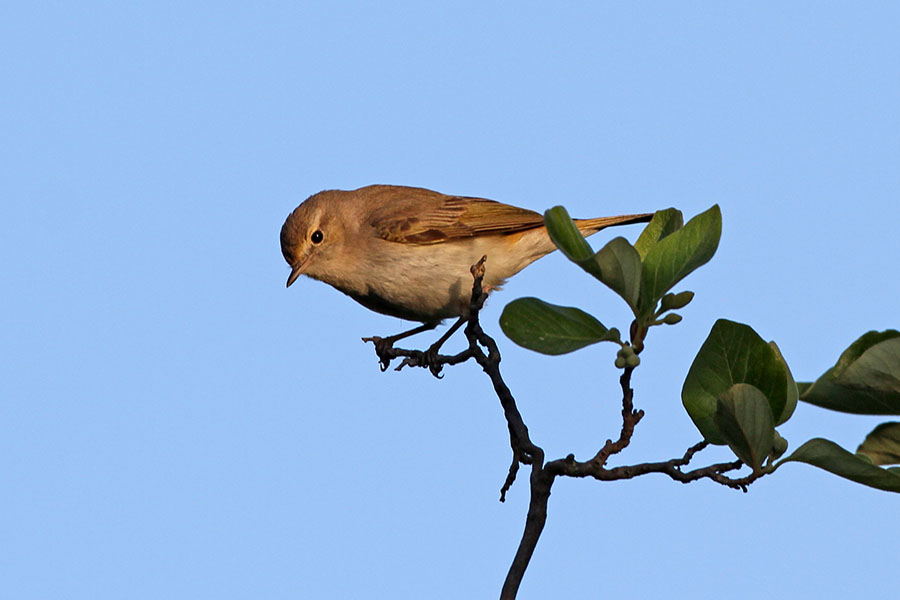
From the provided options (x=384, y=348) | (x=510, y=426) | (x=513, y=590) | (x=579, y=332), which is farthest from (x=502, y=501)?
(x=384, y=348)

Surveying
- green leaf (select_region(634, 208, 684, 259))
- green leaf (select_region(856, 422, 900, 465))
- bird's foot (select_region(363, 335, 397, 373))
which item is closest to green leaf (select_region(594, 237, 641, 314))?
green leaf (select_region(634, 208, 684, 259))

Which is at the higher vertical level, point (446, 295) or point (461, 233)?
point (461, 233)

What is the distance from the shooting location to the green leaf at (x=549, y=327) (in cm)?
304

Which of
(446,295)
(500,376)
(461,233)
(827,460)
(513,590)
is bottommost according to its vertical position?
(513,590)

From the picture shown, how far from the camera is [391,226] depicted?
7.71m

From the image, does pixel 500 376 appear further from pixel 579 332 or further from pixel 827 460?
pixel 827 460

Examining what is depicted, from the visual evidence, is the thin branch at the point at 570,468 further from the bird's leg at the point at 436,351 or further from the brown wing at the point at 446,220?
the brown wing at the point at 446,220

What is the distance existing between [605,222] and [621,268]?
16.2ft

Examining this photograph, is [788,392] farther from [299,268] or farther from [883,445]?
[299,268]


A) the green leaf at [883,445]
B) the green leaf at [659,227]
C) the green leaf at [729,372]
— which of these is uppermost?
the green leaf at [659,227]

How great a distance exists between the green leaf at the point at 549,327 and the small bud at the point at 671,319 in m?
0.18

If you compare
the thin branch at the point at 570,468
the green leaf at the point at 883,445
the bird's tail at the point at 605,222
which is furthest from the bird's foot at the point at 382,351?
the green leaf at the point at 883,445

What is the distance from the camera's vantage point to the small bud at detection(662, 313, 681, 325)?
3.21m

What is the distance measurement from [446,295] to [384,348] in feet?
2.25
